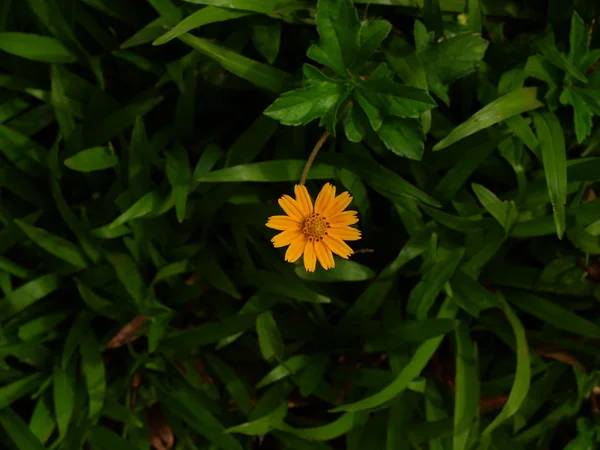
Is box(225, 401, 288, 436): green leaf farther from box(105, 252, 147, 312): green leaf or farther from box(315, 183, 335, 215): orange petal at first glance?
box(315, 183, 335, 215): orange petal

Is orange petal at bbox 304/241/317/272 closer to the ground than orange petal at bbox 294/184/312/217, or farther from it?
closer to the ground

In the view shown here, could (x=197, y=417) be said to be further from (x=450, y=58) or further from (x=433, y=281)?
(x=450, y=58)

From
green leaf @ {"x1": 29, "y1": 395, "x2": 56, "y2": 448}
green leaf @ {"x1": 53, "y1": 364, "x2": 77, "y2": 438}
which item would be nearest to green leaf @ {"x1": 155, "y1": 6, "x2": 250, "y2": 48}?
green leaf @ {"x1": 53, "y1": 364, "x2": 77, "y2": 438}

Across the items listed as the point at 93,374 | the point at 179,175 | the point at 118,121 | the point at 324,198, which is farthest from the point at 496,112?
the point at 93,374

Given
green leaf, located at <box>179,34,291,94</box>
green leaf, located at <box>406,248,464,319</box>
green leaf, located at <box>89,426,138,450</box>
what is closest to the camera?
green leaf, located at <box>179,34,291,94</box>

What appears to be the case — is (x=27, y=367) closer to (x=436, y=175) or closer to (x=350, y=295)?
(x=350, y=295)

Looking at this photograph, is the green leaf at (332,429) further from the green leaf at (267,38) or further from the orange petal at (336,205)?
the green leaf at (267,38)

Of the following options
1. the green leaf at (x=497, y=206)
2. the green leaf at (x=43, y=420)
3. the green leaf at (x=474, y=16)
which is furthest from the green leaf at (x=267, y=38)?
the green leaf at (x=43, y=420)
